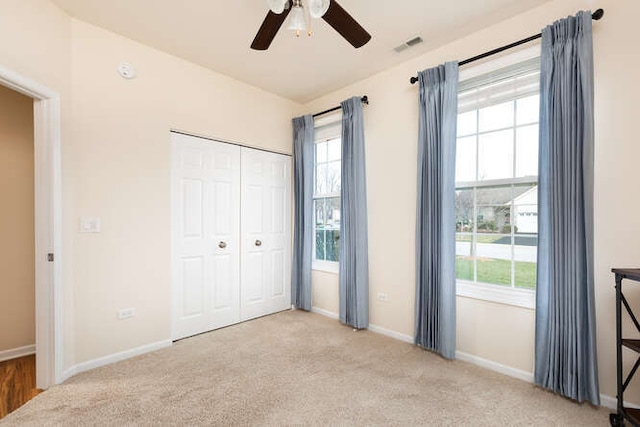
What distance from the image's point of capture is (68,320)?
233 cm

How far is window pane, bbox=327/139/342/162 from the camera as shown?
3771mm

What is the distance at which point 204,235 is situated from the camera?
3.21 metres

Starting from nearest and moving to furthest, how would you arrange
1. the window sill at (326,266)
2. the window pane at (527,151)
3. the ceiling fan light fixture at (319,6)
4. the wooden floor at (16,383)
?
the ceiling fan light fixture at (319,6), the wooden floor at (16,383), the window pane at (527,151), the window sill at (326,266)

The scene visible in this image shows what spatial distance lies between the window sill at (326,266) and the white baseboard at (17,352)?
9.59 ft

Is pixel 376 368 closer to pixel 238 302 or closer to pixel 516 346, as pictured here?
pixel 516 346

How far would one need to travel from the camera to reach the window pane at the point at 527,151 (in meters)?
2.29

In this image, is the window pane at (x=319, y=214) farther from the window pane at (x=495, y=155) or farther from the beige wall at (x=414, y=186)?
the window pane at (x=495, y=155)

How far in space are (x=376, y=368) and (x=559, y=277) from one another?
1512 millimetres

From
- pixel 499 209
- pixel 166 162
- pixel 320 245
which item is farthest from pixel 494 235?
pixel 166 162

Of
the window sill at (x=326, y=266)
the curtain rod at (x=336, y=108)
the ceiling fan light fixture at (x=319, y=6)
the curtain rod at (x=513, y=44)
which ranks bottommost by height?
the window sill at (x=326, y=266)

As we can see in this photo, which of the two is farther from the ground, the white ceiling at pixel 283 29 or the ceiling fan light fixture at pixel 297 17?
the white ceiling at pixel 283 29

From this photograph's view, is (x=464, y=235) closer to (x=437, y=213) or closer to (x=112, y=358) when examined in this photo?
(x=437, y=213)

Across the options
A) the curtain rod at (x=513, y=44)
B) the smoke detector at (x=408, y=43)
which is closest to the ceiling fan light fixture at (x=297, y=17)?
the smoke detector at (x=408, y=43)

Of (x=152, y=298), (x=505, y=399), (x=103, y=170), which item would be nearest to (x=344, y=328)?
(x=505, y=399)
